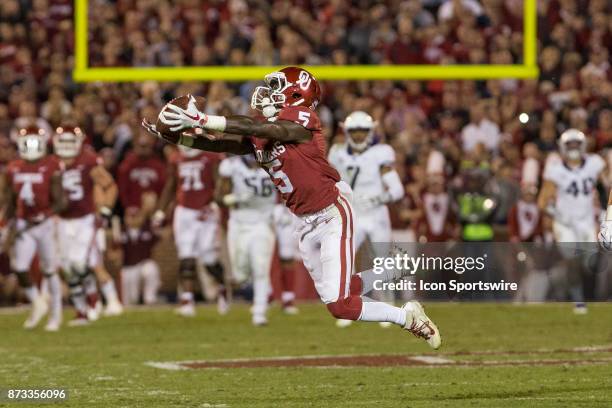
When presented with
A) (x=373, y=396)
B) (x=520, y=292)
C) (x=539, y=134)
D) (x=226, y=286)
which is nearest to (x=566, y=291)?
(x=520, y=292)

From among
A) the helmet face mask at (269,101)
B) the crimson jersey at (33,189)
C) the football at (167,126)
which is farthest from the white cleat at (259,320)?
the football at (167,126)

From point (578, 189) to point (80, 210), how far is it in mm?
4294

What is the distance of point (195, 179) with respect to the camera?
12.9m

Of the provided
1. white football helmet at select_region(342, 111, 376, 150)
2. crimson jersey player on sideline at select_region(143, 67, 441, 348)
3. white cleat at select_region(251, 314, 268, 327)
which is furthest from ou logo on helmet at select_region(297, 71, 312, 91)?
white cleat at select_region(251, 314, 268, 327)

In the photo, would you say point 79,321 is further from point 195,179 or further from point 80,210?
point 195,179

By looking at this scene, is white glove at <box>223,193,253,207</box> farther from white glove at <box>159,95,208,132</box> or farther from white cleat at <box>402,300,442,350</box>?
white glove at <box>159,95,208,132</box>

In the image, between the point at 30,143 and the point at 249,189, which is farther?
the point at 249,189

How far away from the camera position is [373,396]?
7270 mm

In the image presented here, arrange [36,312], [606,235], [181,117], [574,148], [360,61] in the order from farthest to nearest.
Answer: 1. [360,61]
2. [574,148]
3. [36,312]
4. [606,235]
5. [181,117]

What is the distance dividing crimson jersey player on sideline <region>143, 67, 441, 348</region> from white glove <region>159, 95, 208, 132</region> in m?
0.32

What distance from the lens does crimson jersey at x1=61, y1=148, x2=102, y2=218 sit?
479 inches

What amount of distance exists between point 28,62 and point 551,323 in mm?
6888

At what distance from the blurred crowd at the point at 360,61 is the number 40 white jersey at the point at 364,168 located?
2.20 m

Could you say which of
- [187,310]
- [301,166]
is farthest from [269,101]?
[187,310]
